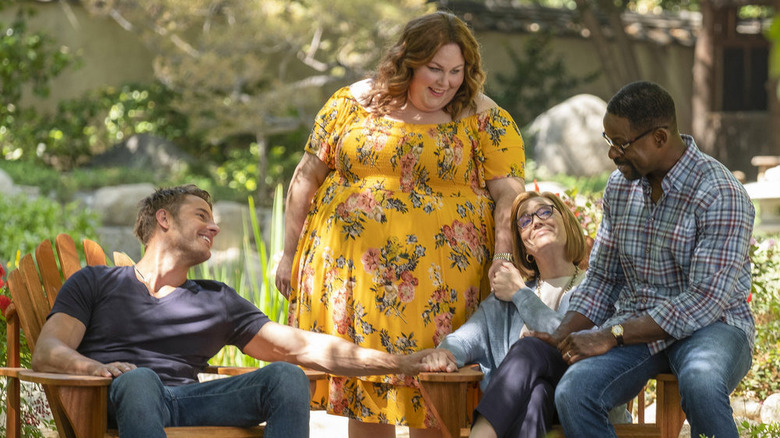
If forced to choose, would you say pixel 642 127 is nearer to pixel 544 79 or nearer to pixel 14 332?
pixel 14 332

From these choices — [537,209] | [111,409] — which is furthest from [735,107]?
[111,409]

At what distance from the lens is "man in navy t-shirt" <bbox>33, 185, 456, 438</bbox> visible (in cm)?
301

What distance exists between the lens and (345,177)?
3.62 m

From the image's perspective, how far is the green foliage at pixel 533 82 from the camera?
14797 mm

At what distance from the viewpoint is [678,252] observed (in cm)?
304

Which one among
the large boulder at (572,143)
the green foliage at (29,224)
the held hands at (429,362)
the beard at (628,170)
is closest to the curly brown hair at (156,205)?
the held hands at (429,362)

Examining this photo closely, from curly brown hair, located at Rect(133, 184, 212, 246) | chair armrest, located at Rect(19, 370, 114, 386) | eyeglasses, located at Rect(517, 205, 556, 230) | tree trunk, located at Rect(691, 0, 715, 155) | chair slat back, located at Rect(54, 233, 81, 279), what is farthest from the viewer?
tree trunk, located at Rect(691, 0, 715, 155)

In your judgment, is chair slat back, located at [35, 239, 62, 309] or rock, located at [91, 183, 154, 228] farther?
rock, located at [91, 183, 154, 228]

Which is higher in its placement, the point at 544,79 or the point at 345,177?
the point at 544,79

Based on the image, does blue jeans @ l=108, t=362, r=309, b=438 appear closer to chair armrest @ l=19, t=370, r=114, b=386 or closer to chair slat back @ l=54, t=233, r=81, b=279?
chair armrest @ l=19, t=370, r=114, b=386

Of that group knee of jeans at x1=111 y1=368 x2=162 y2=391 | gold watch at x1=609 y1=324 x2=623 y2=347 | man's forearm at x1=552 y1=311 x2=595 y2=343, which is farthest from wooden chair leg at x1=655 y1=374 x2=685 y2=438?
knee of jeans at x1=111 y1=368 x2=162 y2=391

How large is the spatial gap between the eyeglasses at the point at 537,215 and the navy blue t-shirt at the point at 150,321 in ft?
3.12

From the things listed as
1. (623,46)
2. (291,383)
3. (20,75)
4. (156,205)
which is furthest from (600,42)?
(291,383)

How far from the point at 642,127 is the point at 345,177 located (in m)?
1.13
